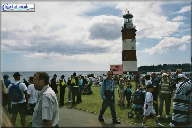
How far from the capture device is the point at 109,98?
49.1 feet

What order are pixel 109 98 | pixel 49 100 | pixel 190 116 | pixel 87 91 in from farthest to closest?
pixel 87 91
pixel 109 98
pixel 190 116
pixel 49 100

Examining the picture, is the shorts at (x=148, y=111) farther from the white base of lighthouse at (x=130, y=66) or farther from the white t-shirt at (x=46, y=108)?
the white base of lighthouse at (x=130, y=66)

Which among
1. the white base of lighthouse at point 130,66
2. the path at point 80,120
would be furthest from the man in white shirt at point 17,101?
the white base of lighthouse at point 130,66

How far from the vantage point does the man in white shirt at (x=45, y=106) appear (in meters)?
7.13

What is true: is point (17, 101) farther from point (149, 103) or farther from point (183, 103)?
point (183, 103)

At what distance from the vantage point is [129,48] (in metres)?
45.1

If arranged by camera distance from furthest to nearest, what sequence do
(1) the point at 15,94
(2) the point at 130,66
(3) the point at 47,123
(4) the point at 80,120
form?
(2) the point at 130,66
(4) the point at 80,120
(1) the point at 15,94
(3) the point at 47,123

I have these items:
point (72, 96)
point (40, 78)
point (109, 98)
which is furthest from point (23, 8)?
point (72, 96)

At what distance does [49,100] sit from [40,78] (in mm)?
434

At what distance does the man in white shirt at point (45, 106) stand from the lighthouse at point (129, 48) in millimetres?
37763

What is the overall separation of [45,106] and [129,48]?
38254mm

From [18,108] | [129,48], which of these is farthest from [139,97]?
[129,48]

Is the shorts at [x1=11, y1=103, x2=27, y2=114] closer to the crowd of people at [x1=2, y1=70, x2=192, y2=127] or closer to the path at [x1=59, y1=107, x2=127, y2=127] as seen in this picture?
the crowd of people at [x1=2, y1=70, x2=192, y2=127]

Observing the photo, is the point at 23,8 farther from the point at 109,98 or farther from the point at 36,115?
the point at 36,115
